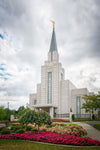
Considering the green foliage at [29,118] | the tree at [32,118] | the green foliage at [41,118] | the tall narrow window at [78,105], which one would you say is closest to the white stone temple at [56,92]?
the tall narrow window at [78,105]

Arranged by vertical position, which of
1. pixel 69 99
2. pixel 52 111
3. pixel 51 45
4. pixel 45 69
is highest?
pixel 51 45

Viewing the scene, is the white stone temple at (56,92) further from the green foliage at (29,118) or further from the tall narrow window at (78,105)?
the green foliage at (29,118)

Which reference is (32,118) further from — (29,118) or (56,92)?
(56,92)

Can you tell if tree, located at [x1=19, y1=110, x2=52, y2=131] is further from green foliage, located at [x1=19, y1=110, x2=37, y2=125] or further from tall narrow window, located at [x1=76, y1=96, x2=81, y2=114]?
tall narrow window, located at [x1=76, y1=96, x2=81, y2=114]

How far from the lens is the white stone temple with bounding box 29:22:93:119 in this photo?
36062mm

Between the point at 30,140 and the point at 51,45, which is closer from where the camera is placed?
the point at 30,140

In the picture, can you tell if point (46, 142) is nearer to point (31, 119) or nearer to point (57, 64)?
point (31, 119)

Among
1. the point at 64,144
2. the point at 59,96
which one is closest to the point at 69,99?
the point at 59,96

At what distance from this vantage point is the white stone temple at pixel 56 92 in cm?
3606

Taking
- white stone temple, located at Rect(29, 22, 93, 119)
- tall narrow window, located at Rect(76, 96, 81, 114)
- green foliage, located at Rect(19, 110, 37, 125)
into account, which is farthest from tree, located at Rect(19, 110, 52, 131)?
tall narrow window, located at Rect(76, 96, 81, 114)

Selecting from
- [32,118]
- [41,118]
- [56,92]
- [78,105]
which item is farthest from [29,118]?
[78,105]

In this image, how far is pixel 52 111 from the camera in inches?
1310

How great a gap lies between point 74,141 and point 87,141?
74 cm

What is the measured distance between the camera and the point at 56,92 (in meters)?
36.9
